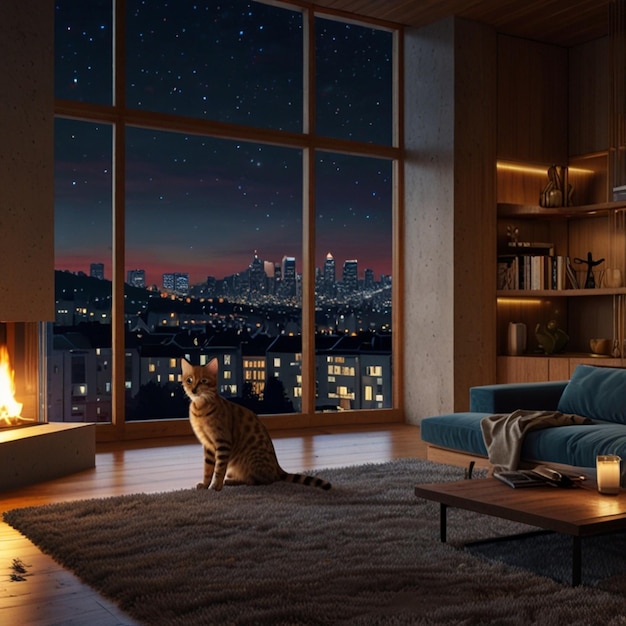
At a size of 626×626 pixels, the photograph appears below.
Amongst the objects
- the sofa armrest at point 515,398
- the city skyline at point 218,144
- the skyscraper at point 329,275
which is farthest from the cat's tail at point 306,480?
the skyscraper at point 329,275

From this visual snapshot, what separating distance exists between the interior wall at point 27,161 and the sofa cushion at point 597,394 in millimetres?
3410

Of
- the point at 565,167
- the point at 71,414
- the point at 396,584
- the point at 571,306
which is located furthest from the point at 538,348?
the point at 396,584

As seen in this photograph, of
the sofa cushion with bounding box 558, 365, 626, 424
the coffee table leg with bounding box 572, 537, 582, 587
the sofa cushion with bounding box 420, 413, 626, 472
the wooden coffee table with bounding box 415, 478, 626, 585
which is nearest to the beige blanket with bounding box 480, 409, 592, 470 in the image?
the sofa cushion with bounding box 420, 413, 626, 472

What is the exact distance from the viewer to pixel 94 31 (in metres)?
6.95

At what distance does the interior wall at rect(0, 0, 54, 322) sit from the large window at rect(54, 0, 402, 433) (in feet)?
2.83

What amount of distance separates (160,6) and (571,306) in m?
4.51

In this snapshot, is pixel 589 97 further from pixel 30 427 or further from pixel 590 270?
pixel 30 427

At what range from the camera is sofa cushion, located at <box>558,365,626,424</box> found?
5.06m

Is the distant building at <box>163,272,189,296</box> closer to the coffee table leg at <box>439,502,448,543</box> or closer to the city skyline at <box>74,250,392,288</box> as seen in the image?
the city skyline at <box>74,250,392,288</box>

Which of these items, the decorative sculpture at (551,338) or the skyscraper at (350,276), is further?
the skyscraper at (350,276)

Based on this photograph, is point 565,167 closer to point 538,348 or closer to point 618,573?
point 538,348

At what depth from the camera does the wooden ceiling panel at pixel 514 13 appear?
7.38 m

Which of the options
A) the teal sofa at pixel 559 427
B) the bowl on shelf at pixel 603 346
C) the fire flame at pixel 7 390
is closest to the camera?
the teal sofa at pixel 559 427

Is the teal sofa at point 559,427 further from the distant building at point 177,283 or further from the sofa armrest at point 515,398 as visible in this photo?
the distant building at point 177,283
